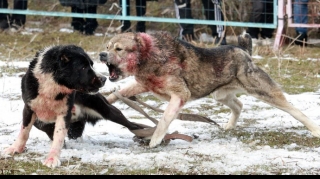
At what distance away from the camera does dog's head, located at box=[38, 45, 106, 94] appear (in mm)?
5664

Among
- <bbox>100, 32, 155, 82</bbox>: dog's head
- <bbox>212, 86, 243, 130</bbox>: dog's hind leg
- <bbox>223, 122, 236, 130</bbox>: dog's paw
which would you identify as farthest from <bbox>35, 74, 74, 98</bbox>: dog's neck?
<bbox>223, 122, 236, 130</bbox>: dog's paw

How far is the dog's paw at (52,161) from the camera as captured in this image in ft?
17.4

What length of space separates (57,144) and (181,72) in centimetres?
157

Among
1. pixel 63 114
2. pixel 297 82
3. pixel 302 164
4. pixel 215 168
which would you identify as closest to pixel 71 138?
pixel 63 114

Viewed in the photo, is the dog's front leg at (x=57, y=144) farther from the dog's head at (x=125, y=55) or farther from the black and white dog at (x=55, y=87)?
the dog's head at (x=125, y=55)

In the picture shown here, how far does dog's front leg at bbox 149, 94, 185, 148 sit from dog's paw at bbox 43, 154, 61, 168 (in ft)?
3.57

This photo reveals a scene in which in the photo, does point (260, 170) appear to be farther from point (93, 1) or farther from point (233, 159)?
point (93, 1)

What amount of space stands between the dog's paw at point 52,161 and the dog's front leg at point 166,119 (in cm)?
109

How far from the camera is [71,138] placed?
6.40 meters

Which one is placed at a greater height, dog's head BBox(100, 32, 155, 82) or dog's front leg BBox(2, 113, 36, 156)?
dog's head BBox(100, 32, 155, 82)

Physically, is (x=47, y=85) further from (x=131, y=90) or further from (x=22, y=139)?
(x=131, y=90)

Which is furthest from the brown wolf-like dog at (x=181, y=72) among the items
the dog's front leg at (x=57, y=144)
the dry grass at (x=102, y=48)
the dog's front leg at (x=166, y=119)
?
the dog's front leg at (x=57, y=144)

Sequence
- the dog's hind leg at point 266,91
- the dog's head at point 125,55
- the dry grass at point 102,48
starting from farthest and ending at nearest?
the dog's hind leg at point 266,91 → the dog's head at point 125,55 → the dry grass at point 102,48

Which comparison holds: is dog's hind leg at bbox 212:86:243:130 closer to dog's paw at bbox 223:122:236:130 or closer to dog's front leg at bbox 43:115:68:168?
dog's paw at bbox 223:122:236:130
